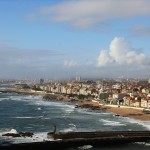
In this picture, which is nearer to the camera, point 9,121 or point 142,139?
point 142,139

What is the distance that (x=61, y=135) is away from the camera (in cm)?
4609

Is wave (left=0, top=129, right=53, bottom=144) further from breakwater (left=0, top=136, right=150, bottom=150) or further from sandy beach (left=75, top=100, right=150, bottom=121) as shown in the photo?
sandy beach (left=75, top=100, right=150, bottom=121)

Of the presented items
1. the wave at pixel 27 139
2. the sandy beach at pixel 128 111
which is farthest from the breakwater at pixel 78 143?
the sandy beach at pixel 128 111

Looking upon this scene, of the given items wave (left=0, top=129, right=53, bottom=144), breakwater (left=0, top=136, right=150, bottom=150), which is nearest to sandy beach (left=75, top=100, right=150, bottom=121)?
breakwater (left=0, top=136, right=150, bottom=150)

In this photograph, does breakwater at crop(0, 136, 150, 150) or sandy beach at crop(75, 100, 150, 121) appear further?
sandy beach at crop(75, 100, 150, 121)

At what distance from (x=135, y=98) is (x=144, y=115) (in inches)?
934

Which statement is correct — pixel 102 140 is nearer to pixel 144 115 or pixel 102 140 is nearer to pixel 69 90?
pixel 144 115

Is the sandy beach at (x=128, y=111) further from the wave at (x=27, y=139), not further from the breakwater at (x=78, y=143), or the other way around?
the wave at (x=27, y=139)

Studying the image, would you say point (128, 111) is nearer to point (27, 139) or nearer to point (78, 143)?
point (78, 143)

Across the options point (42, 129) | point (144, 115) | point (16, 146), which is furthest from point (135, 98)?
point (16, 146)

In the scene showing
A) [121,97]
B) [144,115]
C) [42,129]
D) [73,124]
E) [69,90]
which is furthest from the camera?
[69,90]

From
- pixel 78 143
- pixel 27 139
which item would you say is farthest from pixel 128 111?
pixel 27 139

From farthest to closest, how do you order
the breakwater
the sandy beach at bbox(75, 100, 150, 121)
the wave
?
1. the sandy beach at bbox(75, 100, 150, 121)
2. the wave
3. the breakwater

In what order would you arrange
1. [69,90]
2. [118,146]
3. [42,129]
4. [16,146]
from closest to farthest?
[16,146]
[118,146]
[42,129]
[69,90]
